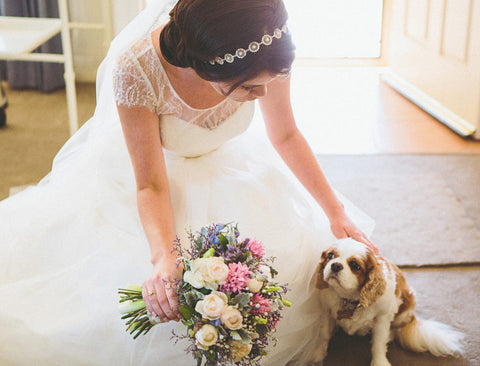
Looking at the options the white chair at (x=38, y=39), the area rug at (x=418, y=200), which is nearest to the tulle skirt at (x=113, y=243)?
the area rug at (x=418, y=200)

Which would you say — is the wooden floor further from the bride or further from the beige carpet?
the bride

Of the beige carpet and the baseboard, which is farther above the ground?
the baseboard

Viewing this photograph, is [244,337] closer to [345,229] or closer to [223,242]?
[223,242]

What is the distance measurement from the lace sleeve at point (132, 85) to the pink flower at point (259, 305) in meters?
0.61

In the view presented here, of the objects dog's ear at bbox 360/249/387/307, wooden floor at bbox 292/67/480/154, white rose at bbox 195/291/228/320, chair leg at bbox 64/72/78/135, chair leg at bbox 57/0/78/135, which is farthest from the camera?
wooden floor at bbox 292/67/480/154

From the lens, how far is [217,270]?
1125mm

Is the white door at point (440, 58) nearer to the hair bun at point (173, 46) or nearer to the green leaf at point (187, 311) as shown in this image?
the hair bun at point (173, 46)

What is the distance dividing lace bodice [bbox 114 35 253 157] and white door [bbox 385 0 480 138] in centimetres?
213

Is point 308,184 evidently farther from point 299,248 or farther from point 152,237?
point 152,237

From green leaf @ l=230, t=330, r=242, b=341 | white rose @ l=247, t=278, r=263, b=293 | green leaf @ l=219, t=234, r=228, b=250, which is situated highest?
green leaf @ l=219, t=234, r=228, b=250

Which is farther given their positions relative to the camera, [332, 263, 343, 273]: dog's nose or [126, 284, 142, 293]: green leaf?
[332, 263, 343, 273]: dog's nose

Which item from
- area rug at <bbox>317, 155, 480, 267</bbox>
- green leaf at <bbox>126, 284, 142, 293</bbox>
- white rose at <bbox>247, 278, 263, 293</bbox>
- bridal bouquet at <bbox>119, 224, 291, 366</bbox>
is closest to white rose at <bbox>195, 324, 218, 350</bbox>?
bridal bouquet at <bbox>119, 224, 291, 366</bbox>

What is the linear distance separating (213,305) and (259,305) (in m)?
0.10

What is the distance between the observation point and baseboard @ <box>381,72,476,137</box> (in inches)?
137
